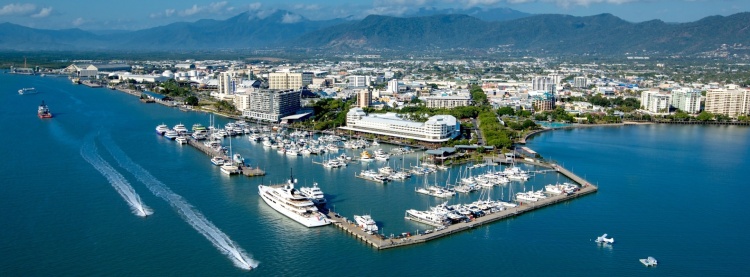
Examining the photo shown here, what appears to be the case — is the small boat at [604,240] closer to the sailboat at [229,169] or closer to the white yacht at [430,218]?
the white yacht at [430,218]

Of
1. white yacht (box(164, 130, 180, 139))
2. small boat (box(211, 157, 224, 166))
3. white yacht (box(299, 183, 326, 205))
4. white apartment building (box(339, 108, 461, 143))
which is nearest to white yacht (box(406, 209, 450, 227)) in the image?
white yacht (box(299, 183, 326, 205))

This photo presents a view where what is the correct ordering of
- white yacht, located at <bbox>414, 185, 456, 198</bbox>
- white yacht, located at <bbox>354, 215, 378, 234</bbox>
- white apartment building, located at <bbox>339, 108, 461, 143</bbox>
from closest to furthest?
1. white yacht, located at <bbox>354, 215, 378, 234</bbox>
2. white yacht, located at <bbox>414, 185, 456, 198</bbox>
3. white apartment building, located at <bbox>339, 108, 461, 143</bbox>

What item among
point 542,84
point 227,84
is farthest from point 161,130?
point 542,84

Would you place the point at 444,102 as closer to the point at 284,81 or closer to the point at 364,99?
the point at 364,99

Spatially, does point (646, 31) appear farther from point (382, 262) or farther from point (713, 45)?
point (382, 262)

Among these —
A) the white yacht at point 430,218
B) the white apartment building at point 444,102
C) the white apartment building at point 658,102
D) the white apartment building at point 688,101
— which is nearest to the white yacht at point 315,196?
the white yacht at point 430,218

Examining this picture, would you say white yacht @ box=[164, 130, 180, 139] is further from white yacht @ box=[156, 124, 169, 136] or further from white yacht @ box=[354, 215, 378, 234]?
white yacht @ box=[354, 215, 378, 234]
